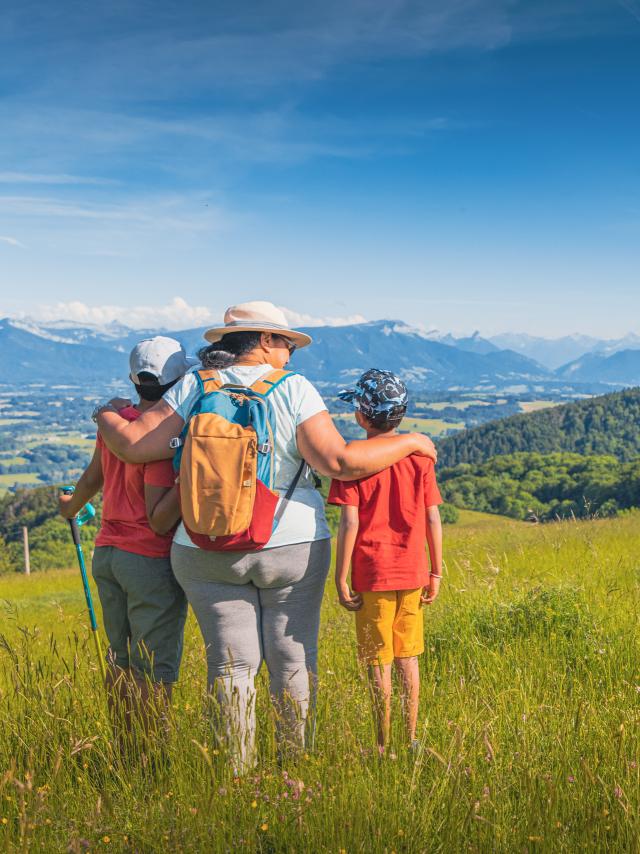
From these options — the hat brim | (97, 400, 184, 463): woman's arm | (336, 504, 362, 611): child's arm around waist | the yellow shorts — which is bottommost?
the yellow shorts

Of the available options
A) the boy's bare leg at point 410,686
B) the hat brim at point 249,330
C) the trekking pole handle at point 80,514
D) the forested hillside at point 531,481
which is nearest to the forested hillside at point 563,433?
the forested hillside at point 531,481

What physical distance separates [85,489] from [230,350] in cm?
107

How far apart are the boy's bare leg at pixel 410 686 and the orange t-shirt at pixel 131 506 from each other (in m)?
1.18

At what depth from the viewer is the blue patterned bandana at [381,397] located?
10.2 feet

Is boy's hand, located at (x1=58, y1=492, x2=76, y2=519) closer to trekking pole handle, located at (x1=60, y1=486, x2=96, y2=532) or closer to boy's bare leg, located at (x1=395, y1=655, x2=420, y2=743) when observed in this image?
trekking pole handle, located at (x1=60, y1=486, x2=96, y2=532)

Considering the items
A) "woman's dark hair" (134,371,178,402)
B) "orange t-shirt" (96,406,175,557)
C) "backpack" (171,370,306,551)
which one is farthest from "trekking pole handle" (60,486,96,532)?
"backpack" (171,370,306,551)

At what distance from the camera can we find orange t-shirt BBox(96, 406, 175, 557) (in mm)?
2852

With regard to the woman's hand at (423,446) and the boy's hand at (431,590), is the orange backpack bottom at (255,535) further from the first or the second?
the boy's hand at (431,590)

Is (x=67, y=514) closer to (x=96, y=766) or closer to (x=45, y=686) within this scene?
(x=45, y=686)

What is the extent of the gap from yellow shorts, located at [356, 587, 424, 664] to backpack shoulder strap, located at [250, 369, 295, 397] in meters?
1.07

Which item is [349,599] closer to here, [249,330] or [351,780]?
[351,780]

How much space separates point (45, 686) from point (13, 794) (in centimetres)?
79

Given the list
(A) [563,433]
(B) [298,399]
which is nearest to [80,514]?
(B) [298,399]

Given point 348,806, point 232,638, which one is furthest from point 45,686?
point 348,806
